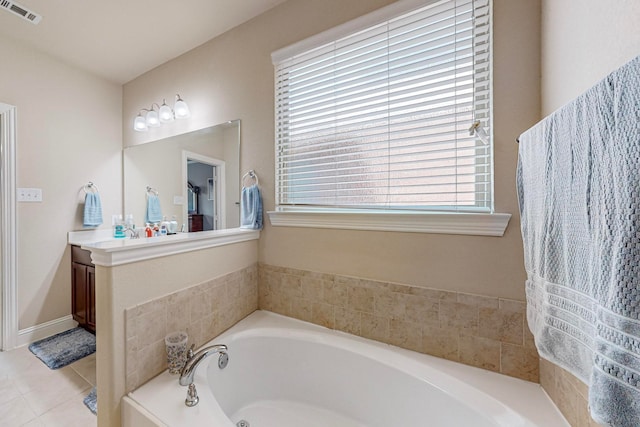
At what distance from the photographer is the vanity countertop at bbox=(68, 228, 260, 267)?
0.99 meters

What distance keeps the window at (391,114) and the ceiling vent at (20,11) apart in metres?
1.79

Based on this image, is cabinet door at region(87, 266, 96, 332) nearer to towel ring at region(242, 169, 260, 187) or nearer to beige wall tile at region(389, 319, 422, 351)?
towel ring at region(242, 169, 260, 187)

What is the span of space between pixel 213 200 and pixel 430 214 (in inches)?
65.5

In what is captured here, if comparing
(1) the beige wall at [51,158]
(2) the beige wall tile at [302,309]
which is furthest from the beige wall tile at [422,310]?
(1) the beige wall at [51,158]

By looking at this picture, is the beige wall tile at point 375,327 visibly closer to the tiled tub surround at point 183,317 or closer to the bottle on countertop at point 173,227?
the tiled tub surround at point 183,317

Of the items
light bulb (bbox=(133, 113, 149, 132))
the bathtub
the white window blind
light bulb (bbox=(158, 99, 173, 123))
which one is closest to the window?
the white window blind

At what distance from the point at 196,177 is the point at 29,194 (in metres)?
1.45

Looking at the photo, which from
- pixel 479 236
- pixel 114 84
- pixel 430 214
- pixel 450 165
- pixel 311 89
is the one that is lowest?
pixel 479 236

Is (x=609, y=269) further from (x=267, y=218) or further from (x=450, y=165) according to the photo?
(x=267, y=218)

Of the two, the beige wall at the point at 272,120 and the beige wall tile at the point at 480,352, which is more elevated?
the beige wall at the point at 272,120

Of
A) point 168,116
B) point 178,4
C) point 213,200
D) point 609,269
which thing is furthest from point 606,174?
point 168,116

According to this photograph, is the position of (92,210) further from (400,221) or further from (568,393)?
(568,393)

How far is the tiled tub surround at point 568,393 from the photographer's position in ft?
2.56

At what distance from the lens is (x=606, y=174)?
476 mm
